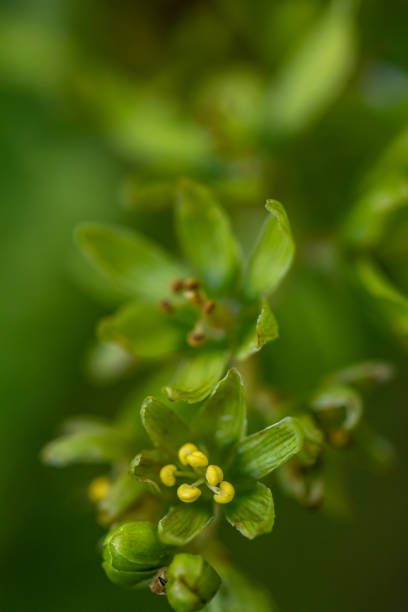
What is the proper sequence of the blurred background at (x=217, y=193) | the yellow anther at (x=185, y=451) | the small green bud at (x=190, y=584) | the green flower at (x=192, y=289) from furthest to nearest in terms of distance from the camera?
the blurred background at (x=217, y=193)
the green flower at (x=192, y=289)
the yellow anther at (x=185, y=451)
the small green bud at (x=190, y=584)

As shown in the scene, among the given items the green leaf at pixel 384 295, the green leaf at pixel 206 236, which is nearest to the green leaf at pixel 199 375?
the green leaf at pixel 206 236

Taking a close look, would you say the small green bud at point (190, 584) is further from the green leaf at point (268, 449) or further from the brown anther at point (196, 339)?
the brown anther at point (196, 339)

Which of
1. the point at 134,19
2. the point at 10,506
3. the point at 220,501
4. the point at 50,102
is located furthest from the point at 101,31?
the point at 220,501

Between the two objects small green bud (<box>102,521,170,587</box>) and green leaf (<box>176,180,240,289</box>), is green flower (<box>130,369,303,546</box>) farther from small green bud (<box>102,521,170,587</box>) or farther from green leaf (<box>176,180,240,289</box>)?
green leaf (<box>176,180,240,289</box>)

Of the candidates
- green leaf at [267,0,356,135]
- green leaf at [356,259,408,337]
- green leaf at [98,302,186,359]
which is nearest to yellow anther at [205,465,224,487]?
green leaf at [98,302,186,359]

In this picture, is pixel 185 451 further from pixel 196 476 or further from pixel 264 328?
pixel 264 328

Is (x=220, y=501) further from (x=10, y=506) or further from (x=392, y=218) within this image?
(x=10, y=506)

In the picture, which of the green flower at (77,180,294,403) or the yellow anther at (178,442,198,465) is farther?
the green flower at (77,180,294,403)
